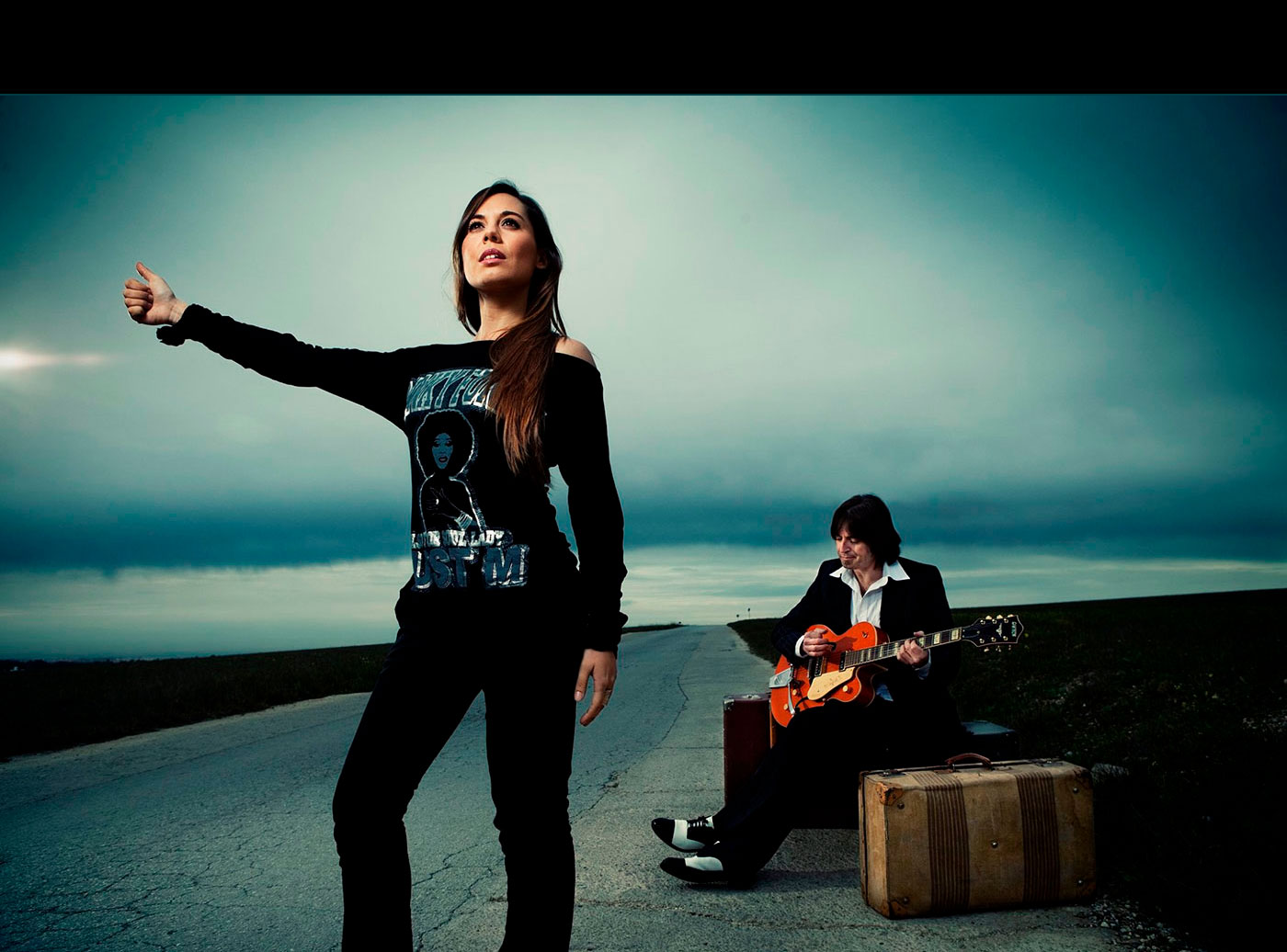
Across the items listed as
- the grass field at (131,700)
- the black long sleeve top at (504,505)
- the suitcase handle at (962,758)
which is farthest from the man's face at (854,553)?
the grass field at (131,700)

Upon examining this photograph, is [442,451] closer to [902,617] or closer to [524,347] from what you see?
[524,347]

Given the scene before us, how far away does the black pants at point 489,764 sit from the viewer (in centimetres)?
176

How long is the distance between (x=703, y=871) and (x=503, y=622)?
2158 mm

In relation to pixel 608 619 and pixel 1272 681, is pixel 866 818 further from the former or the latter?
pixel 1272 681

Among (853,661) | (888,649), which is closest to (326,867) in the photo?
(853,661)

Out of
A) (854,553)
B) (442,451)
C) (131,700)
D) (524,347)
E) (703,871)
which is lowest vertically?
(131,700)

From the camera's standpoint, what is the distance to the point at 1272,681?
26.3ft

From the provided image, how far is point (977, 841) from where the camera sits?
3109 millimetres

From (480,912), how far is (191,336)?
232cm

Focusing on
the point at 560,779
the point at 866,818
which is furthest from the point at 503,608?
the point at 866,818

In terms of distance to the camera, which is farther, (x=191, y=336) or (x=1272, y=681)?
(x=1272, y=681)
